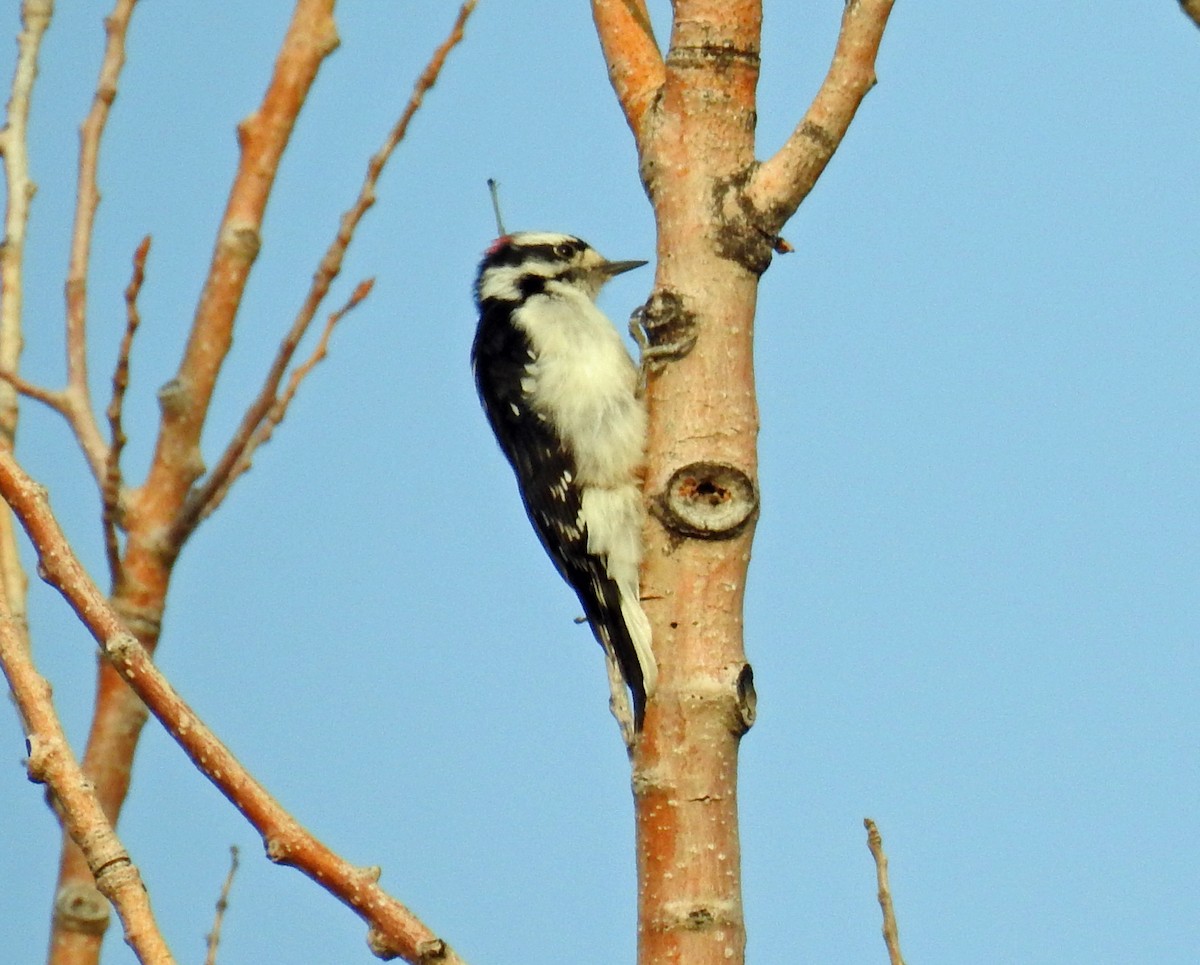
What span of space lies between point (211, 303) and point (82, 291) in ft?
0.84

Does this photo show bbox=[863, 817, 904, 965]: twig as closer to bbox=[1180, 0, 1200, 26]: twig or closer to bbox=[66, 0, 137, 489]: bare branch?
bbox=[1180, 0, 1200, 26]: twig

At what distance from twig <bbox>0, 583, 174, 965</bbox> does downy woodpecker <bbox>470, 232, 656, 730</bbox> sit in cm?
119

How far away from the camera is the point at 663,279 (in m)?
2.55

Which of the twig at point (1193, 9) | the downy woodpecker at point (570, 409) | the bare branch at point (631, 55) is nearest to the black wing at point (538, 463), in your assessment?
the downy woodpecker at point (570, 409)

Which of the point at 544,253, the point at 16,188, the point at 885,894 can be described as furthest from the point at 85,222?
the point at 885,894

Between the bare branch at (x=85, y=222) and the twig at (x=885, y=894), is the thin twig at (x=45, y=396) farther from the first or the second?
the twig at (x=885, y=894)

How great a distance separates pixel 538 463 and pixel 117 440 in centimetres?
110

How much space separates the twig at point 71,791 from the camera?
5.19 ft

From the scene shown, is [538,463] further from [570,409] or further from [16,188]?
[16,188]

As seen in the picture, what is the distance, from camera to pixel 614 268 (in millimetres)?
4395

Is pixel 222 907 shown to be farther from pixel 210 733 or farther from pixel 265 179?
pixel 265 179

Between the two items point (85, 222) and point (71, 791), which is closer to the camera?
point (71, 791)

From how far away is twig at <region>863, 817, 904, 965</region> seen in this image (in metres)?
1.80

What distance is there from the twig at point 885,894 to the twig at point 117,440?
1562mm
